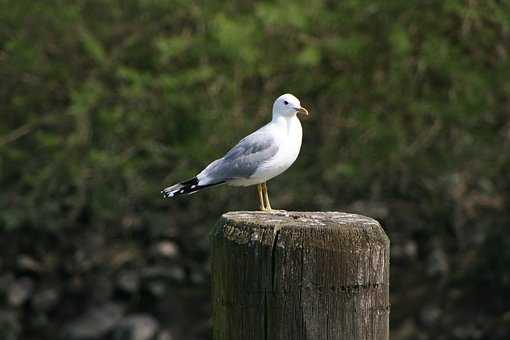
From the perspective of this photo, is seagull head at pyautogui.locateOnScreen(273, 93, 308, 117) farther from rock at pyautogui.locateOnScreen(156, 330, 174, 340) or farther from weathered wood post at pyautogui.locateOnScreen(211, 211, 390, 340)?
rock at pyautogui.locateOnScreen(156, 330, 174, 340)

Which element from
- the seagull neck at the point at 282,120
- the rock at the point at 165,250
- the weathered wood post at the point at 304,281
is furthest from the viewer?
the rock at the point at 165,250

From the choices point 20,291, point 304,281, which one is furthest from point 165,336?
point 304,281

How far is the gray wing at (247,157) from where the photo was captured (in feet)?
12.4

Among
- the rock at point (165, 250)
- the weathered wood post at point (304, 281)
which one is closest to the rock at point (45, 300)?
the rock at point (165, 250)

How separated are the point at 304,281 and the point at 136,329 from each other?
16.2 feet

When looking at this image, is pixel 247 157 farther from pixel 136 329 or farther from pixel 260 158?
pixel 136 329

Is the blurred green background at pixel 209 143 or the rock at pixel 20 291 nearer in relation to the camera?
the blurred green background at pixel 209 143

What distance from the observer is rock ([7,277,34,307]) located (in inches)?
293

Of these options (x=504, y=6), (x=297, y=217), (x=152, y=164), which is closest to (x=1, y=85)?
(x=152, y=164)

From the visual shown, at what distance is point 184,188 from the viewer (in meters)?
3.79

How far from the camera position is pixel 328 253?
2484 mm

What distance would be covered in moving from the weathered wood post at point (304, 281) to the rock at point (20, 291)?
517 cm

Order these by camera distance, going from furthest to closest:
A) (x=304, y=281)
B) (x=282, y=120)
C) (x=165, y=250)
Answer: (x=165, y=250) < (x=282, y=120) < (x=304, y=281)

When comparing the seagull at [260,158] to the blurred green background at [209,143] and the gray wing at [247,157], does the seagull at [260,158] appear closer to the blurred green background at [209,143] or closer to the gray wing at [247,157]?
the gray wing at [247,157]
